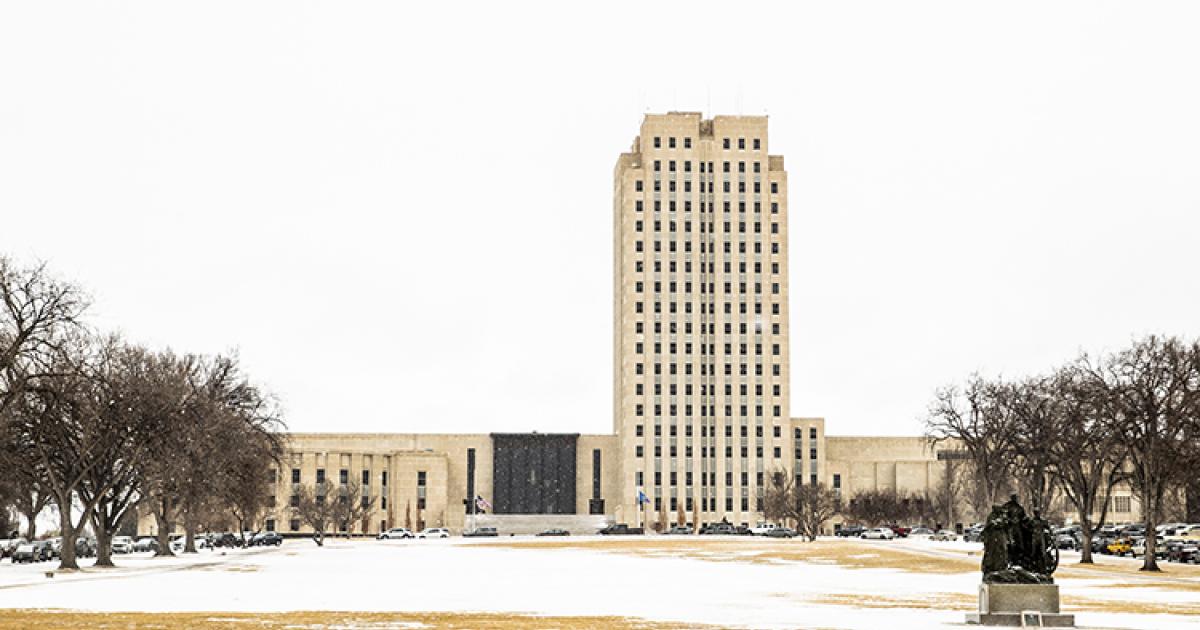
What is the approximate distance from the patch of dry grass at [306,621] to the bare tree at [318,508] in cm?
8208

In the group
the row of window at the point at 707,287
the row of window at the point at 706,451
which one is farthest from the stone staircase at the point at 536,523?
the row of window at the point at 707,287

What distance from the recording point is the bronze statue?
104 ft

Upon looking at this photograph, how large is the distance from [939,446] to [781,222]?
38.3 meters

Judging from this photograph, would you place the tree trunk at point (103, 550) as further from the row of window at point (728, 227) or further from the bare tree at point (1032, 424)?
the row of window at point (728, 227)

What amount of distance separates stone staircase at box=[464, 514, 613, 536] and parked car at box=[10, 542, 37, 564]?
108 meters

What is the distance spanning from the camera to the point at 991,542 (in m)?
31.9

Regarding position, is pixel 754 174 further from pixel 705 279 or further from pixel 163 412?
pixel 163 412

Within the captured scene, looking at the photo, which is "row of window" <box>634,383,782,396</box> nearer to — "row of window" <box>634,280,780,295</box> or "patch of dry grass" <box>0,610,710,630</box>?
"row of window" <box>634,280,780,295</box>

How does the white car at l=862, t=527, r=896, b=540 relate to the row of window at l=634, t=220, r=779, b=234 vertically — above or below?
below

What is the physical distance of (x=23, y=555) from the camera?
7912cm

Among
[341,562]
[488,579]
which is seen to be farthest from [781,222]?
[488,579]

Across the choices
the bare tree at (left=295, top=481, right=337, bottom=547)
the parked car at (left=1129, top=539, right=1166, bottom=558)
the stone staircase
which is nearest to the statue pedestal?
the parked car at (left=1129, top=539, right=1166, bottom=558)

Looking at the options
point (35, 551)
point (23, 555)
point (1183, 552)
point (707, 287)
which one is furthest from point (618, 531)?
point (1183, 552)

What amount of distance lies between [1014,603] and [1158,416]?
3734 centimetres
